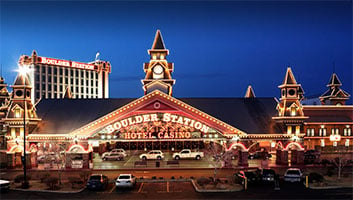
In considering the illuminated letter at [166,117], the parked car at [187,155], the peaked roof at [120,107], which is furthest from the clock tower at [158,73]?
the illuminated letter at [166,117]

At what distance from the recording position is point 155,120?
1863 inches

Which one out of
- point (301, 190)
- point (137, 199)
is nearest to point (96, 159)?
point (137, 199)

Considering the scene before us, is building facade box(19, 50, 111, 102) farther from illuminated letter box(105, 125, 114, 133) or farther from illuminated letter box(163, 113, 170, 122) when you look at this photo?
illuminated letter box(163, 113, 170, 122)

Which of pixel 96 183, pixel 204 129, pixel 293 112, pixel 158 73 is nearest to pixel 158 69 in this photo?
pixel 158 73

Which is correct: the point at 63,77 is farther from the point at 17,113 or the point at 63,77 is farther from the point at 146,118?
the point at 146,118

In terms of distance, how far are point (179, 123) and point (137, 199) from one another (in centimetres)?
1988

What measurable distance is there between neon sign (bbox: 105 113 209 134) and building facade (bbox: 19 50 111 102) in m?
83.1

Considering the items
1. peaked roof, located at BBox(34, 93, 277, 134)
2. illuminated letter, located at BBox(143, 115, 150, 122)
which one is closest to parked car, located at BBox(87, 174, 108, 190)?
illuminated letter, located at BBox(143, 115, 150, 122)

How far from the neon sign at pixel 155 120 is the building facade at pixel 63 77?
83.1m

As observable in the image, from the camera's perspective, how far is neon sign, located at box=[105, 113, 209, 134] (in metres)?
46.7

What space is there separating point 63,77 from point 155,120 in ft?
341

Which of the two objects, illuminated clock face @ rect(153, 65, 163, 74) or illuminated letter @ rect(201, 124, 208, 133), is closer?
illuminated letter @ rect(201, 124, 208, 133)

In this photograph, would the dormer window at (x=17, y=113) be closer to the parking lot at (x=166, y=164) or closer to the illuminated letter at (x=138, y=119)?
the parking lot at (x=166, y=164)

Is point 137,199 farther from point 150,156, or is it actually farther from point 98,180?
point 150,156
